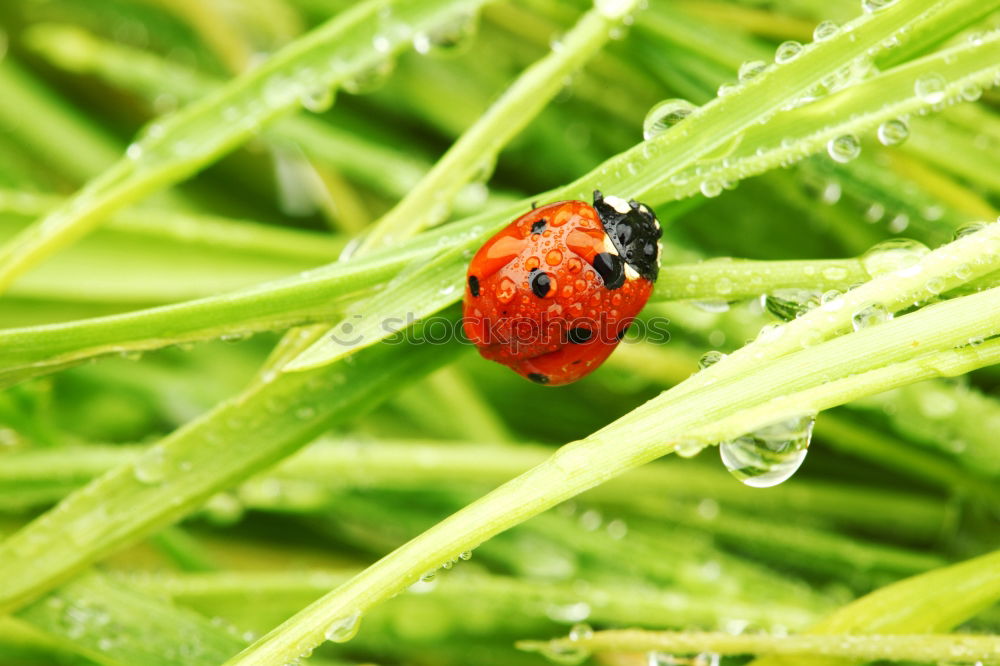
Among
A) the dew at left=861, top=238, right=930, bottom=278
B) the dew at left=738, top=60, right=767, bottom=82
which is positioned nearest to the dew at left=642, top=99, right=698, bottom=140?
the dew at left=738, top=60, right=767, bottom=82

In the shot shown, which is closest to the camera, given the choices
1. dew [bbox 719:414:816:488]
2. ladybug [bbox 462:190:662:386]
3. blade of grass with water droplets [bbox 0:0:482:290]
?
dew [bbox 719:414:816:488]

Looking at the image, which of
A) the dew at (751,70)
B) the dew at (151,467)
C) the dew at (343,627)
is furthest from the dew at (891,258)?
the dew at (151,467)

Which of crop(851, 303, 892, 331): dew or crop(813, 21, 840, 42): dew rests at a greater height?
crop(813, 21, 840, 42): dew

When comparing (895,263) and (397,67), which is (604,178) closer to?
(895,263)

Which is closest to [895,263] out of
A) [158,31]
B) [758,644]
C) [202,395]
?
[758,644]

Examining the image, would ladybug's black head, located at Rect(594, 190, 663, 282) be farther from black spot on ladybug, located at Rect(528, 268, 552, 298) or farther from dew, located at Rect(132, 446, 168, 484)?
dew, located at Rect(132, 446, 168, 484)

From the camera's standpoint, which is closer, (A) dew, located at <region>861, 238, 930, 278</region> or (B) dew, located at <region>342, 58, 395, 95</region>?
(A) dew, located at <region>861, 238, 930, 278</region>

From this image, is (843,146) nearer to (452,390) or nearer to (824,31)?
(824,31)
